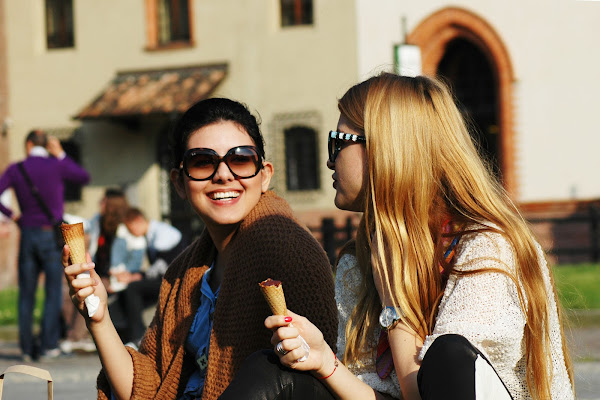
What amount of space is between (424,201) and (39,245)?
23.9ft

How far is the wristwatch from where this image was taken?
2.89m

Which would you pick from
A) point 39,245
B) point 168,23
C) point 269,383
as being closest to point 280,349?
point 269,383

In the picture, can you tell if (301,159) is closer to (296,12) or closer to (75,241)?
(296,12)

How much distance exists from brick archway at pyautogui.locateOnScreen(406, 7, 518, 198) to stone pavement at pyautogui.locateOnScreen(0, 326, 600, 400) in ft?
36.8

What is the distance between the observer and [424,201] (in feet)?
9.73

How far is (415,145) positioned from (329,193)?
18.8 meters

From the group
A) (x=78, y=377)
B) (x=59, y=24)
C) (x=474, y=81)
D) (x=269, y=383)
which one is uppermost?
(x=59, y=24)

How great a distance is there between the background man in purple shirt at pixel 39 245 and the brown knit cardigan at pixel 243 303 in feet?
20.3

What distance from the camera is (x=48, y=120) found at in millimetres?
23719

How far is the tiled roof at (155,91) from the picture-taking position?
21562mm

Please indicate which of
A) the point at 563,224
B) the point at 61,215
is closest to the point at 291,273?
the point at 61,215

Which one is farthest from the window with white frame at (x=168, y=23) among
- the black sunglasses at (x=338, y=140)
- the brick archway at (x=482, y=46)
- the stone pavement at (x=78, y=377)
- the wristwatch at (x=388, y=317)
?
the wristwatch at (x=388, y=317)

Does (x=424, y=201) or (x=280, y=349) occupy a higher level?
(x=424, y=201)

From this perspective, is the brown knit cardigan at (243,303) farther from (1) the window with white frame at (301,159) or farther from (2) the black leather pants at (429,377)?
(1) the window with white frame at (301,159)
